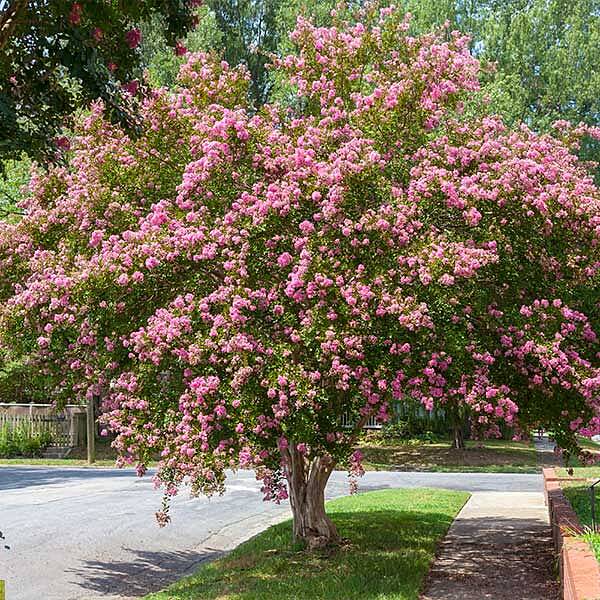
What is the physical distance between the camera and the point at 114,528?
14352 millimetres

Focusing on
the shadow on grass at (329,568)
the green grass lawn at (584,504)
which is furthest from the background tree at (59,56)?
the green grass lawn at (584,504)

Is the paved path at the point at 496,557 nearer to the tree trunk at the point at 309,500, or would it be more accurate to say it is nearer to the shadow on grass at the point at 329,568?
the shadow on grass at the point at 329,568

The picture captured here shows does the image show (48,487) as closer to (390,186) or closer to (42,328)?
(42,328)

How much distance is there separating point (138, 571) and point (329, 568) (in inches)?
118

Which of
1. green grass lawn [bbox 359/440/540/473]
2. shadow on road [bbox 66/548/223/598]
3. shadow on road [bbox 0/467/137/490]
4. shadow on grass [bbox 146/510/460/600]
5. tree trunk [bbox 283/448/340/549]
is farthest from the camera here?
green grass lawn [bbox 359/440/540/473]

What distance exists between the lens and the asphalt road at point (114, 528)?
36.5 ft

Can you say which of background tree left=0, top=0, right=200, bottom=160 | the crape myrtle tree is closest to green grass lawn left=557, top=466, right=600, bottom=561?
the crape myrtle tree

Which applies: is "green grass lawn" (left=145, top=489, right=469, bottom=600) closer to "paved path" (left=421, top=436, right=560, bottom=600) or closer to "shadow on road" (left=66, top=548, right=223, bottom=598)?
"paved path" (left=421, top=436, right=560, bottom=600)

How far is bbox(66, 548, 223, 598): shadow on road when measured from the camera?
35.9 ft

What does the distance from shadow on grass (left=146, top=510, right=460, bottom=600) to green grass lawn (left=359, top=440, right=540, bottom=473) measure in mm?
12373

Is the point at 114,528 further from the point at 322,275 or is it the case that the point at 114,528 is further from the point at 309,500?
the point at 322,275

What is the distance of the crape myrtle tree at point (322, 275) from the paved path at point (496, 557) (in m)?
1.62

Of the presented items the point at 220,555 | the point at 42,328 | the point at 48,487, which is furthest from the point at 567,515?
the point at 48,487

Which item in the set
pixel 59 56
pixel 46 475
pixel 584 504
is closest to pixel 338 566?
pixel 584 504
